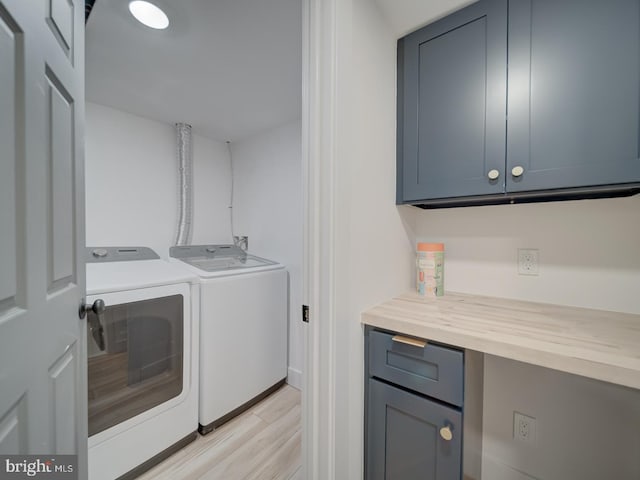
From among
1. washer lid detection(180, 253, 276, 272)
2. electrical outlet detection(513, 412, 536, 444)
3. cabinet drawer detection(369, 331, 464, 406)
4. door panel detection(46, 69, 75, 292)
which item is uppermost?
door panel detection(46, 69, 75, 292)

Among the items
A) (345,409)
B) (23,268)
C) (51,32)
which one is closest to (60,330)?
(23,268)

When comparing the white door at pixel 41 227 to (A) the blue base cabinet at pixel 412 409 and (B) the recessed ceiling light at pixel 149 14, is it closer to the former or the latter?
(B) the recessed ceiling light at pixel 149 14

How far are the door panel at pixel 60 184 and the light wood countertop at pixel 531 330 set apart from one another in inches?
39.4

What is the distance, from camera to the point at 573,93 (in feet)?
2.91

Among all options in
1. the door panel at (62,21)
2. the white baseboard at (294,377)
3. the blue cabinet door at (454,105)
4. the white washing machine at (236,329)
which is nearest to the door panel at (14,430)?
the door panel at (62,21)

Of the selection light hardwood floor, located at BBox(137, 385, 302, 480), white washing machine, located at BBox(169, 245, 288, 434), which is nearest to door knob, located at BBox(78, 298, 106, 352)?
white washing machine, located at BBox(169, 245, 288, 434)

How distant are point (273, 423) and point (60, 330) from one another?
4.93 ft

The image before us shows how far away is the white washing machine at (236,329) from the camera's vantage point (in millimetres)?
1598

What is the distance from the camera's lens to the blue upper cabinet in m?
0.83

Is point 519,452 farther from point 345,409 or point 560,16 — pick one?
point 560,16

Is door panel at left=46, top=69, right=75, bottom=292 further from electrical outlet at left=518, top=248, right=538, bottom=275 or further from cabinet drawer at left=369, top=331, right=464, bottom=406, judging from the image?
electrical outlet at left=518, top=248, right=538, bottom=275

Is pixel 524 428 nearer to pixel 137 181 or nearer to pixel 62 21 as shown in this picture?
pixel 62 21

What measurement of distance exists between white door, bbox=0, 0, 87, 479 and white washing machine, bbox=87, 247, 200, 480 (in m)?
0.36

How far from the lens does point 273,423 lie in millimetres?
1713
